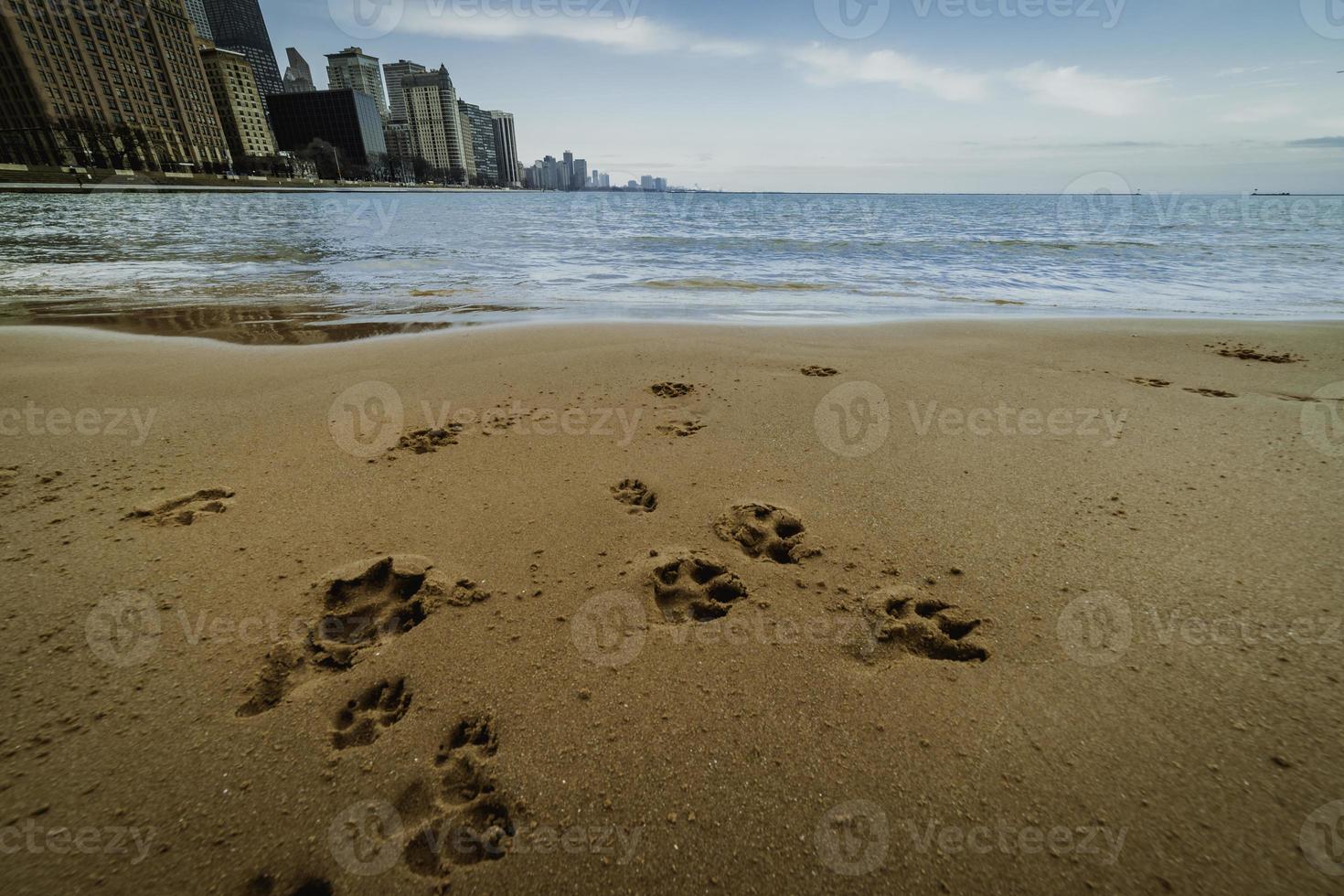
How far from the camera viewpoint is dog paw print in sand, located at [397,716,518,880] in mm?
1533

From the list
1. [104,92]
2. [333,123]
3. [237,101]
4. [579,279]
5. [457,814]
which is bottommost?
[579,279]

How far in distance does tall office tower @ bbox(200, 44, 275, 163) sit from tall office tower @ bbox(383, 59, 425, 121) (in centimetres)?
4983

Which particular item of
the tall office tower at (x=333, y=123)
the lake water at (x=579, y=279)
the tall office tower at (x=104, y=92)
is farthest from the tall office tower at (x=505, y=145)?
the lake water at (x=579, y=279)

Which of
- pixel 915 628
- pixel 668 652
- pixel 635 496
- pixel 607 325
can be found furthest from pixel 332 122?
pixel 915 628

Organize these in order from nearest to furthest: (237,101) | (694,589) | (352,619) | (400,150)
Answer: (352,619), (694,589), (237,101), (400,150)

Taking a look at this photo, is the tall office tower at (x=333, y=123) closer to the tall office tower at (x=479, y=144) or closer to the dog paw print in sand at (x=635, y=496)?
the tall office tower at (x=479, y=144)

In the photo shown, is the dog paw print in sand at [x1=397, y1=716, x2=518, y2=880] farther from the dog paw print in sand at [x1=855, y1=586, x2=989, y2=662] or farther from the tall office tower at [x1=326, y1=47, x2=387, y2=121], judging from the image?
the tall office tower at [x1=326, y1=47, x2=387, y2=121]

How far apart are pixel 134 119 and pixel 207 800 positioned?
13628cm

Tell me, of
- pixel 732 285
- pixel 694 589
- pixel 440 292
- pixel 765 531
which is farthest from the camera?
pixel 732 285

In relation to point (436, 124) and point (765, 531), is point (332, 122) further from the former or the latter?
point (765, 531)

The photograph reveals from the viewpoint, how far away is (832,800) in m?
1.66

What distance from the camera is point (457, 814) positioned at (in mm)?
1631

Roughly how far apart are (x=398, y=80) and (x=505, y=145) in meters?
35.8

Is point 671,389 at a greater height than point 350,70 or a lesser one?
lesser
